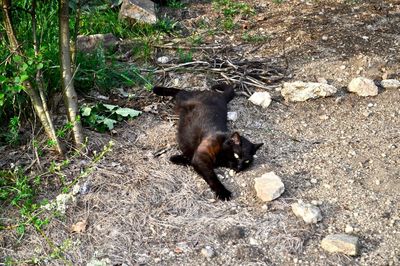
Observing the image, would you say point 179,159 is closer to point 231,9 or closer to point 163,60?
point 163,60

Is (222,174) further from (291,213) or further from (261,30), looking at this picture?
(261,30)

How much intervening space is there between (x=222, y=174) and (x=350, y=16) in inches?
122

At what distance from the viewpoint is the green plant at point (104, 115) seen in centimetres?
432

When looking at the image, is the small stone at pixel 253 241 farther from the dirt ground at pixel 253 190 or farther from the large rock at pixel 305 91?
the large rock at pixel 305 91

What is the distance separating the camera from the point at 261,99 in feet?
15.8

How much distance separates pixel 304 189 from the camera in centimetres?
392

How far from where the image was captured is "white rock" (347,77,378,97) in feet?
16.1

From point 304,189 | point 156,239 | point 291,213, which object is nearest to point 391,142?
point 304,189

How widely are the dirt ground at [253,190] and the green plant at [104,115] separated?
0.28 ft

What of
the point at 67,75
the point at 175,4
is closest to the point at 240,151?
the point at 67,75

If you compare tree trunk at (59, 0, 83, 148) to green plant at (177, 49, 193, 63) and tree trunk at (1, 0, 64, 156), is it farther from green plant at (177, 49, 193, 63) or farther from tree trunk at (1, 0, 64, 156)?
green plant at (177, 49, 193, 63)

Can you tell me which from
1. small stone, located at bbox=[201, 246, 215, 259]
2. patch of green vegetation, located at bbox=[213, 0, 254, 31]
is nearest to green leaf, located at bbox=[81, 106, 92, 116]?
small stone, located at bbox=[201, 246, 215, 259]

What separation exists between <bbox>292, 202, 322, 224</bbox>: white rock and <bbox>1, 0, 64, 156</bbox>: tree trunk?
181cm

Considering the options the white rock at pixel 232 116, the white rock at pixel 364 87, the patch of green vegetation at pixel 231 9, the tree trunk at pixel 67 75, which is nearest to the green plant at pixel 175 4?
the patch of green vegetation at pixel 231 9
